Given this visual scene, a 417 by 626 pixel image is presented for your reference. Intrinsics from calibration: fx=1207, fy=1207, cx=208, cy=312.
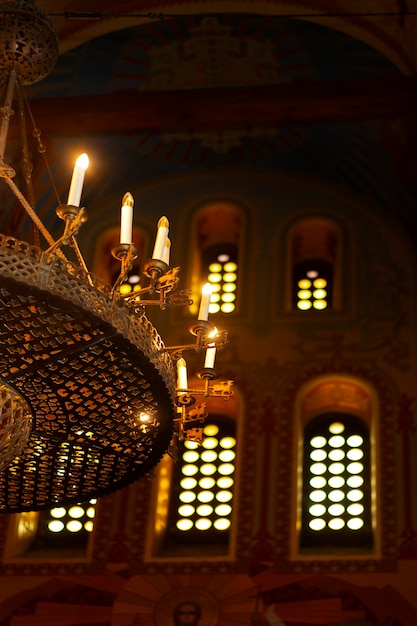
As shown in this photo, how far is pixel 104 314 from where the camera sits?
5922 millimetres

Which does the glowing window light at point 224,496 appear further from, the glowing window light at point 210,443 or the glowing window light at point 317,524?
the glowing window light at point 317,524

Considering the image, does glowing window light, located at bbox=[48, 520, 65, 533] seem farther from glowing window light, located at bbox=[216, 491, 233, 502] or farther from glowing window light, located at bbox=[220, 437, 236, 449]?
glowing window light, located at bbox=[220, 437, 236, 449]

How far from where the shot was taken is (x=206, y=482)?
11.0 m

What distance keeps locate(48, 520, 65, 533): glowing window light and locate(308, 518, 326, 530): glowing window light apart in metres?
2.26

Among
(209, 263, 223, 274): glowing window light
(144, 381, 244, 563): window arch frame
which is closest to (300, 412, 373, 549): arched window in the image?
(144, 381, 244, 563): window arch frame

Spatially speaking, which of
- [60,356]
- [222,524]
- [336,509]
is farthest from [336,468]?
[60,356]

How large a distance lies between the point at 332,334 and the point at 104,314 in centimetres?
579

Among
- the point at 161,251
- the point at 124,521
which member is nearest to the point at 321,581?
the point at 124,521

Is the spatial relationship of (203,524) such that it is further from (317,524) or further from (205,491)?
(317,524)

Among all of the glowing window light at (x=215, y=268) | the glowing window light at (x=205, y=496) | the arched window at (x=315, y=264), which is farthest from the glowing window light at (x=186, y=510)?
the glowing window light at (x=215, y=268)

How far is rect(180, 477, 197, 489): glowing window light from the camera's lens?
10953 millimetres

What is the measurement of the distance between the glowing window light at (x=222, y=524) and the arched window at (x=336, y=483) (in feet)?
2.16

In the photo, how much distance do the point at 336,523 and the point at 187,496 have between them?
1.37 meters

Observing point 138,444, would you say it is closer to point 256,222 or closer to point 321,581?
point 321,581
